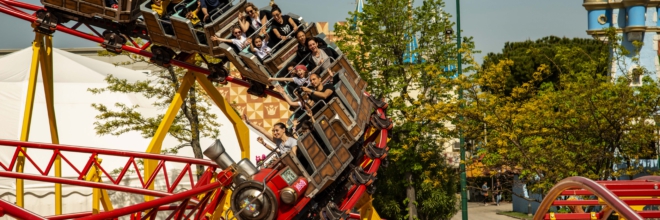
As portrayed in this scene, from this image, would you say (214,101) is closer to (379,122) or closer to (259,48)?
(259,48)

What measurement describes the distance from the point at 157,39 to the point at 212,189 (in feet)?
13.7

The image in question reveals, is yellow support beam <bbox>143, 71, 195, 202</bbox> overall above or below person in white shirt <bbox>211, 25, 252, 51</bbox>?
below

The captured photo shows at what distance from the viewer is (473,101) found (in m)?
21.5

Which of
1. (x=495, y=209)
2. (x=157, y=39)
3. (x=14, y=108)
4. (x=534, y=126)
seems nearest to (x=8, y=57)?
(x=14, y=108)

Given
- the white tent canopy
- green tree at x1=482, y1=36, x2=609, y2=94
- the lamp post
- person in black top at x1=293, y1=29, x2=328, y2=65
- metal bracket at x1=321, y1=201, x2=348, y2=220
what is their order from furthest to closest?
green tree at x1=482, y1=36, x2=609, y2=94 < the lamp post < the white tent canopy < person in black top at x1=293, y1=29, x2=328, y2=65 < metal bracket at x1=321, y1=201, x2=348, y2=220

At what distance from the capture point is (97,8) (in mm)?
14945

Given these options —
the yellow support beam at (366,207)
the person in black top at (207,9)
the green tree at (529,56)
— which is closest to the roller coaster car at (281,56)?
the person in black top at (207,9)

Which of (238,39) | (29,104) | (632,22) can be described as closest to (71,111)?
(29,104)

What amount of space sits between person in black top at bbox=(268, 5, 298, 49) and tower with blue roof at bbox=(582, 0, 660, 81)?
49.5ft

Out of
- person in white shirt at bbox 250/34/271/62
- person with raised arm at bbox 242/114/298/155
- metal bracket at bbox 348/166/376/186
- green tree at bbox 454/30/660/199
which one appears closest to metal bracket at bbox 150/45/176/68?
person in white shirt at bbox 250/34/271/62

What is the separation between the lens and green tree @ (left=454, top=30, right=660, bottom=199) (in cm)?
1848

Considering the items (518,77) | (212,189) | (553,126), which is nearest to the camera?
(212,189)

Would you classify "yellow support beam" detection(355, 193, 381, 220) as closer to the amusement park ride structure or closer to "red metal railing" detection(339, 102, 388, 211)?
the amusement park ride structure

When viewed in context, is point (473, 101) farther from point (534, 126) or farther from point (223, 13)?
point (223, 13)
